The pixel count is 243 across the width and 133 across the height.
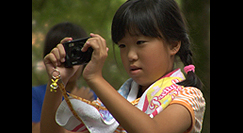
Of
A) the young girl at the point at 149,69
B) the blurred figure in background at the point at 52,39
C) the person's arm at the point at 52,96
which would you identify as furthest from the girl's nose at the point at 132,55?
the blurred figure in background at the point at 52,39

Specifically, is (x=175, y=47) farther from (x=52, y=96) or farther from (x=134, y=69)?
(x=52, y=96)

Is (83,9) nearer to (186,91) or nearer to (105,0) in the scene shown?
(105,0)

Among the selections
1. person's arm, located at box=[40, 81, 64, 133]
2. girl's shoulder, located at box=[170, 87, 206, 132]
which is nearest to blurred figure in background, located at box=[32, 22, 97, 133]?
person's arm, located at box=[40, 81, 64, 133]

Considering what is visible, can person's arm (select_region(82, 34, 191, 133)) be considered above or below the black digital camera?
below

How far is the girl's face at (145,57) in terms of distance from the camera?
1.52 feet

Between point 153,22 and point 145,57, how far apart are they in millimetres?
65

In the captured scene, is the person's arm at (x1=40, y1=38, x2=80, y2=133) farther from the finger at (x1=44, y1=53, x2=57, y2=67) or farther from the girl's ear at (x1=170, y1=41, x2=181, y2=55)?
the girl's ear at (x1=170, y1=41, x2=181, y2=55)

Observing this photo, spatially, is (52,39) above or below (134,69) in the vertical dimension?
above

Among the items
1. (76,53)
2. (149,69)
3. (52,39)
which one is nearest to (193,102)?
(149,69)

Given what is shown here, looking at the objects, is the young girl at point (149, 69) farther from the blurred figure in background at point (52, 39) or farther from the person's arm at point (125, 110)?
A: the blurred figure in background at point (52, 39)

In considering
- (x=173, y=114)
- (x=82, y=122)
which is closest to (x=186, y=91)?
(x=173, y=114)

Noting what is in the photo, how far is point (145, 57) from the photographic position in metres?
0.47

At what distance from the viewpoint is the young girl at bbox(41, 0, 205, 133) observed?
42cm

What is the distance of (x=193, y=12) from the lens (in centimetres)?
73
